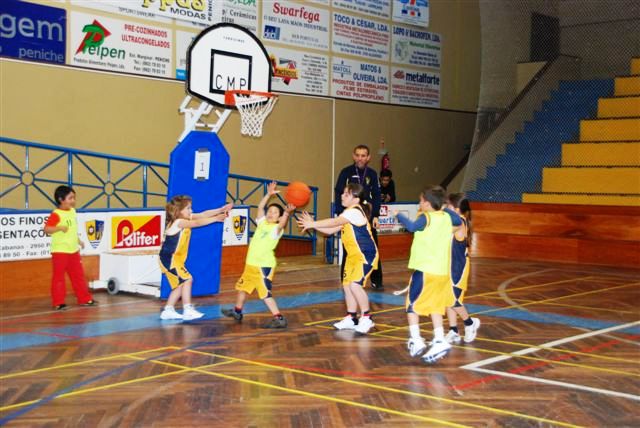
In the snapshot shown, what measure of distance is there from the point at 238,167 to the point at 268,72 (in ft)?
17.6

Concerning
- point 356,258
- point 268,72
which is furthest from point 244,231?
point 356,258

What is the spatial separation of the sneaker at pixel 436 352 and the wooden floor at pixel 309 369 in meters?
0.09

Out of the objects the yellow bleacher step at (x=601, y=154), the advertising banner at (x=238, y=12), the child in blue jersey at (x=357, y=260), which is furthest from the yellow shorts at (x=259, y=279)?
the yellow bleacher step at (x=601, y=154)

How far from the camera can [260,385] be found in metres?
6.83

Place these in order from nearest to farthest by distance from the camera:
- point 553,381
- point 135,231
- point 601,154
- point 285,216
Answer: point 553,381, point 285,216, point 135,231, point 601,154

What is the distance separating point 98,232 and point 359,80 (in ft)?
30.1

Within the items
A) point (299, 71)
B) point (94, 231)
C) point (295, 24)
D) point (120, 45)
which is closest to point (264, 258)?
point (94, 231)

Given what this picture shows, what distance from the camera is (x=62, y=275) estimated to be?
10.5m

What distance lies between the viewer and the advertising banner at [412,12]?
67.1 ft

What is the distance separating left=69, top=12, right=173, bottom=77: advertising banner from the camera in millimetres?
14547

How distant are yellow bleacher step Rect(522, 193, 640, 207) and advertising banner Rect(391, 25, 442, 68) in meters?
4.70

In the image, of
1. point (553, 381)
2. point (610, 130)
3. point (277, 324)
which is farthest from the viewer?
point (610, 130)

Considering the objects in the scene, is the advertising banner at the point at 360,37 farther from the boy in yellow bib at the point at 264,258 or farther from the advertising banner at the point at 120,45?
the boy in yellow bib at the point at 264,258

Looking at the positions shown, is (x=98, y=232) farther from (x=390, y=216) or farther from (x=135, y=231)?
(x=390, y=216)
